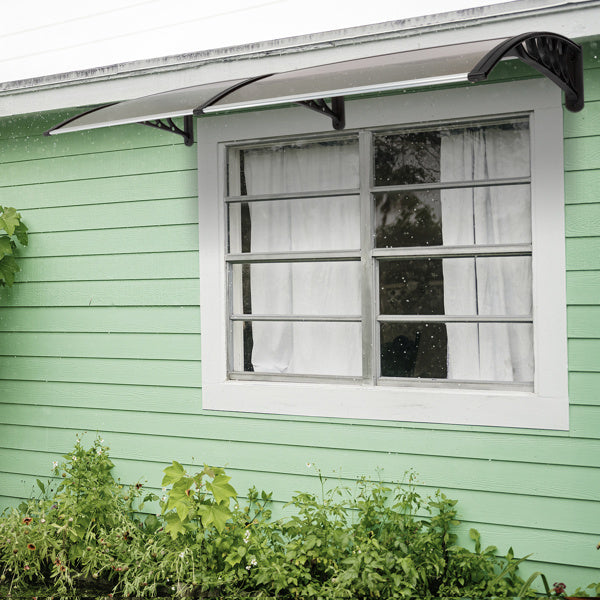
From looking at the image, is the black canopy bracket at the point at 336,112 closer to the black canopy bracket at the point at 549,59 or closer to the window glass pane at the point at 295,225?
the window glass pane at the point at 295,225

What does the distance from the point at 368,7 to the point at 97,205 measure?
2.00 meters

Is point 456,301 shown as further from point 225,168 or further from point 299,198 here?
point 225,168

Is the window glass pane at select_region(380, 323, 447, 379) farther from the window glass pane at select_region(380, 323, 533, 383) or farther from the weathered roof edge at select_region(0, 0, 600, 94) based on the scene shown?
the weathered roof edge at select_region(0, 0, 600, 94)

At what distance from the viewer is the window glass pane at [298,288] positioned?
387 centimetres

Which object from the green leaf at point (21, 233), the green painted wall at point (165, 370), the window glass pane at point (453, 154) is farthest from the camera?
the green leaf at point (21, 233)

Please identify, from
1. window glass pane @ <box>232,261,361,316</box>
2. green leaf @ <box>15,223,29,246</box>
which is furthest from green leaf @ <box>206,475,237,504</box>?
green leaf @ <box>15,223,29,246</box>

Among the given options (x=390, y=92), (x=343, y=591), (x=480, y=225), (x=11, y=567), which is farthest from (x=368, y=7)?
(x=11, y=567)

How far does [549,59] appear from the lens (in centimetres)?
300

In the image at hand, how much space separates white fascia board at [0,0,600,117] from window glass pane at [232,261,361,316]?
3.54ft

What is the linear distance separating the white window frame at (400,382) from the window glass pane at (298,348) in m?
0.09

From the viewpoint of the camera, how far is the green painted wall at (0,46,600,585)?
3.31 meters

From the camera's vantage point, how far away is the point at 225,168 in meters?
4.08

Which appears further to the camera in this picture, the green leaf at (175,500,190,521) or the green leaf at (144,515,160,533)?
the green leaf at (144,515,160,533)

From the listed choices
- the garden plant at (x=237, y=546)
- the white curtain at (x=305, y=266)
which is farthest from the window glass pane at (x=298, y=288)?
the garden plant at (x=237, y=546)
